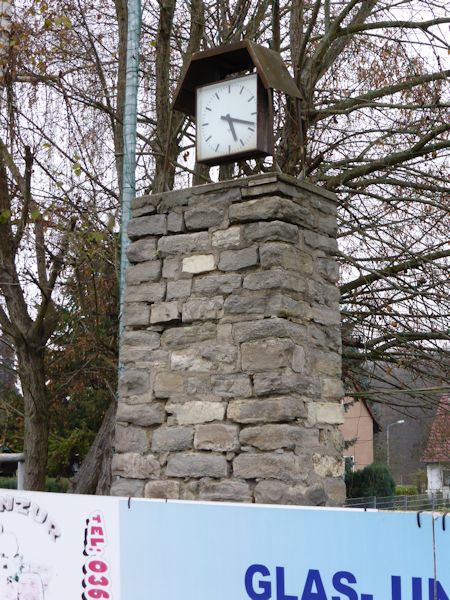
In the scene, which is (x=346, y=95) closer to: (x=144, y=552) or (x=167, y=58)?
(x=167, y=58)

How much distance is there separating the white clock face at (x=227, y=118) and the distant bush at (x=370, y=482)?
1070 cm

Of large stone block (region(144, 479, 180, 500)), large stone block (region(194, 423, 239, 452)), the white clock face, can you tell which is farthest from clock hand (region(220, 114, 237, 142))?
large stone block (region(144, 479, 180, 500))

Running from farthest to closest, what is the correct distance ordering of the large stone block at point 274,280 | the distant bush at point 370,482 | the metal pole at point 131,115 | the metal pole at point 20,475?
the distant bush at point 370,482 < the metal pole at point 20,475 < the metal pole at point 131,115 < the large stone block at point 274,280

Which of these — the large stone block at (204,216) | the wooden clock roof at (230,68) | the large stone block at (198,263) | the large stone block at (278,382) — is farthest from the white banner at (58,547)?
the wooden clock roof at (230,68)

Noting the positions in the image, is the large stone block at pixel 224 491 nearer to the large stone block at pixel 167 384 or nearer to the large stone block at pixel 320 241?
the large stone block at pixel 167 384

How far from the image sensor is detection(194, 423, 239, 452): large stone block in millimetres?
4828

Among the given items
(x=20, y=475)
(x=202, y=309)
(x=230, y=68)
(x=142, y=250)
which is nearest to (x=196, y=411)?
(x=202, y=309)

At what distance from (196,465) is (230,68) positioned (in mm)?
2499

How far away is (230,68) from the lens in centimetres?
560

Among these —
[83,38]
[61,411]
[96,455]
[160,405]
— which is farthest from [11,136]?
[61,411]

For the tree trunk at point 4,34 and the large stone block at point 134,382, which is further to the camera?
the tree trunk at point 4,34

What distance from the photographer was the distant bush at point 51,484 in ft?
52.0

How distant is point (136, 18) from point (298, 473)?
12.6 ft

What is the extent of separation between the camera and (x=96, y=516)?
13.3 ft
